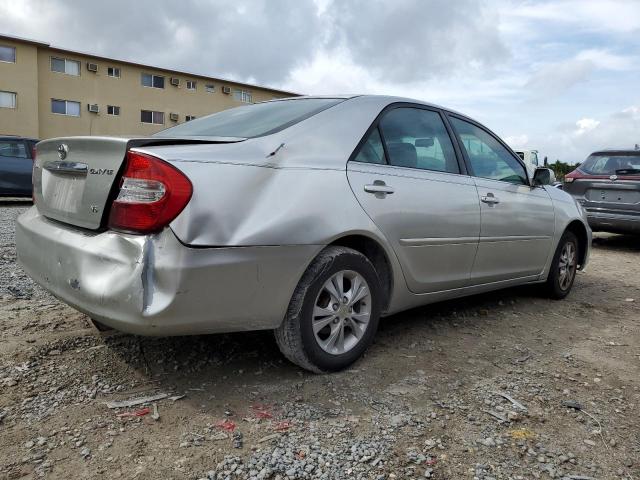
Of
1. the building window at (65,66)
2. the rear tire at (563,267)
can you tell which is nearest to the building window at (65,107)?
the building window at (65,66)

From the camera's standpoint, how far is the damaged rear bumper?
2.29m

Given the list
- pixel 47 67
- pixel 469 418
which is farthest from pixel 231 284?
pixel 47 67

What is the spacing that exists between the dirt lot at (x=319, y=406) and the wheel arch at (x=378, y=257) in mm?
403

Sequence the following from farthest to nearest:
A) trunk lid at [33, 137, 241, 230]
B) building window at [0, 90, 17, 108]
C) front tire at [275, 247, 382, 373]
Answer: building window at [0, 90, 17, 108] < front tire at [275, 247, 382, 373] < trunk lid at [33, 137, 241, 230]

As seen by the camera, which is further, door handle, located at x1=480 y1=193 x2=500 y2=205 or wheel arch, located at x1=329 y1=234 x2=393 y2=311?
door handle, located at x1=480 y1=193 x2=500 y2=205

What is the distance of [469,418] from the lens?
8.41 feet

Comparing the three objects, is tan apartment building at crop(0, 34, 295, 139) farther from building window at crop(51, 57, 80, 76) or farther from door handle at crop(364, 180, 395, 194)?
door handle at crop(364, 180, 395, 194)

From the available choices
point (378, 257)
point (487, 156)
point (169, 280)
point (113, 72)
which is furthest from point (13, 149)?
point (113, 72)

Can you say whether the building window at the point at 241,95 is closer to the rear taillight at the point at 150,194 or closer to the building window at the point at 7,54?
the building window at the point at 7,54

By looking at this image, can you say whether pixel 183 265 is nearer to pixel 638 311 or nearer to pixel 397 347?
pixel 397 347

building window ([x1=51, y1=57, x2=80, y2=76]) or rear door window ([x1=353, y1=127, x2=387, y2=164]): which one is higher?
building window ([x1=51, y1=57, x2=80, y2=76])

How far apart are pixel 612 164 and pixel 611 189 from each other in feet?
1.38

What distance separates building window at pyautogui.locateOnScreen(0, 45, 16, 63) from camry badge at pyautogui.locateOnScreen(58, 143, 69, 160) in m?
28.9

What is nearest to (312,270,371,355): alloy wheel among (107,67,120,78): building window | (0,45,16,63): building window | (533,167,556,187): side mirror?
(533,167,556,187): side mirror
